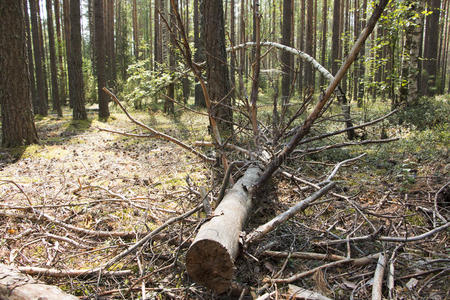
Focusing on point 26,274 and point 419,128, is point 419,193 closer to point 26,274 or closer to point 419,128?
point 26,274

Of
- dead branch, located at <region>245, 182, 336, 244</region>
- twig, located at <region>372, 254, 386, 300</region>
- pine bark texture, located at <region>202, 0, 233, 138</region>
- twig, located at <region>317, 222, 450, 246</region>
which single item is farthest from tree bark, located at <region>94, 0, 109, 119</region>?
twig, located at <region>372, 254, 386, 300</region>

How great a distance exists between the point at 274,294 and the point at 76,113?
1093 cm

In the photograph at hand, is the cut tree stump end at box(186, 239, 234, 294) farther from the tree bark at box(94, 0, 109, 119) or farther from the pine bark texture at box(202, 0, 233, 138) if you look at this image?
the tree bark at box(94, 0, 109, 119)

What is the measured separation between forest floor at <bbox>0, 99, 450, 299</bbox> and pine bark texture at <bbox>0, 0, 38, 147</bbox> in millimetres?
1065

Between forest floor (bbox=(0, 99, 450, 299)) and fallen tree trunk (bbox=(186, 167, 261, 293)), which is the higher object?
fallen tree trunk (bbox=(186, 167, 261, 293))

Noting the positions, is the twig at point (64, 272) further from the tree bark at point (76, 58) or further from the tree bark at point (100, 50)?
the tree bark at point (100, 50)

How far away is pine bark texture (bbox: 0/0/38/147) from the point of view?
599cm

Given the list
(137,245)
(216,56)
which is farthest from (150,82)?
(137,245)

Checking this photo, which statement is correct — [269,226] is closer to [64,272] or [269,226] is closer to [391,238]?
[391,238]

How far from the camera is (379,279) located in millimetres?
1971

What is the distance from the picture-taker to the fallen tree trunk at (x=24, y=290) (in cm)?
189

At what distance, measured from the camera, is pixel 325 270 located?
2.16m

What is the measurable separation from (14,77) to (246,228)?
19.9 ft

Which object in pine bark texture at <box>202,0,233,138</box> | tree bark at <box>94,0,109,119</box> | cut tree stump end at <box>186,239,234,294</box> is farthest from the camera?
tree bark at <box>94,0,109,119</box>
